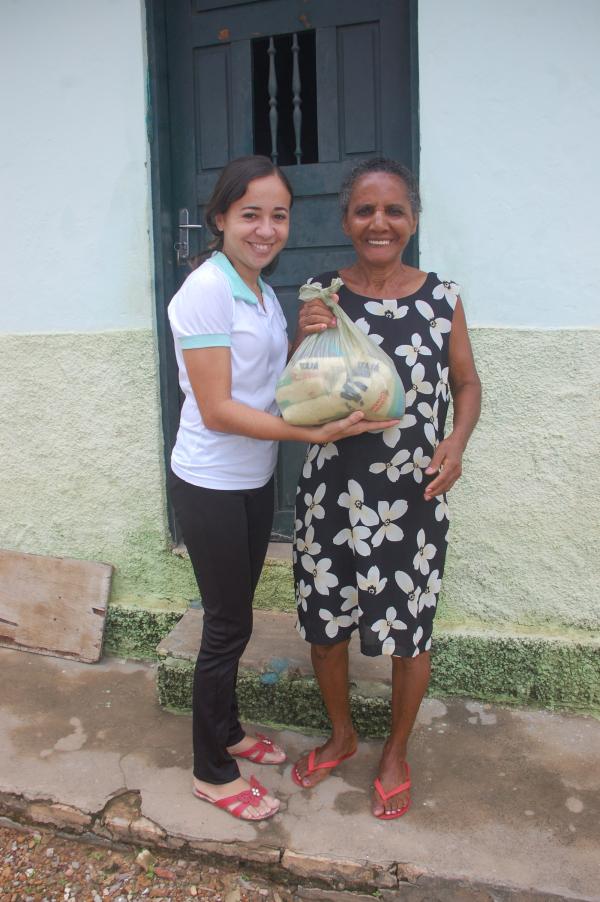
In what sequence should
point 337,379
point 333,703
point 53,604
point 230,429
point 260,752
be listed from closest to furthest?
1. point 337,379
2. point 230,429
3. point 333,703
4. point 260,752
5. point 53,604

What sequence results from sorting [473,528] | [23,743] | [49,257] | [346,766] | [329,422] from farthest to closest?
[49,257]
[473,528]
[23,743]
[346,766]
[329,422]

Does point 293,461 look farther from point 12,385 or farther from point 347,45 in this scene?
point 347,45

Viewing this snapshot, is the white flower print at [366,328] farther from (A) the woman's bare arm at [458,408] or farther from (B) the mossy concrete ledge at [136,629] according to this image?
(B) the mossy concrete ledge at [136,629]

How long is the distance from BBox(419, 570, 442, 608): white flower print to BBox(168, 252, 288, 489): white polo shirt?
1.88 feet

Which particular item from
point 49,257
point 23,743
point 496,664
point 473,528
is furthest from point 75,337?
point 496,664

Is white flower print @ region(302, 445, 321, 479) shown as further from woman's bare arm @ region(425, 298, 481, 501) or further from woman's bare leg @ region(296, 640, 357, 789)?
woman's bare leg @ region(296, 640, 357, 789)

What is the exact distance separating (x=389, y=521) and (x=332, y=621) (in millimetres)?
376

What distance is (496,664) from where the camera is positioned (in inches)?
110

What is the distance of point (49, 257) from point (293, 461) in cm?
137

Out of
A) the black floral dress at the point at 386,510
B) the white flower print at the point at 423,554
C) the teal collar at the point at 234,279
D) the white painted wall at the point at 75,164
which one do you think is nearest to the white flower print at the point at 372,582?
the black floral dress at the point at 386,510

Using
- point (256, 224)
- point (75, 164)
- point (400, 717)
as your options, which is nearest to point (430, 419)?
point (256, 224)

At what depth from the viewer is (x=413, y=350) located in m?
1.97

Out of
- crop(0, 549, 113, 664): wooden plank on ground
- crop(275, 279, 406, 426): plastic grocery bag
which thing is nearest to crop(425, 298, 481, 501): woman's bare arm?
crop(275, 279, 406, 426): plastic grocery bag

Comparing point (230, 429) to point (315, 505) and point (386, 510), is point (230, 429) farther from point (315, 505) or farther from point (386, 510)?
point (386, 510)
